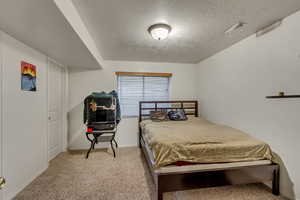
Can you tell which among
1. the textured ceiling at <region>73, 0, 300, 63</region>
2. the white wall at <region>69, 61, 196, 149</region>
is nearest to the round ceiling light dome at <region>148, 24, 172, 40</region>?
the textured ceiling at <region>73, 0, 300, 63</region>

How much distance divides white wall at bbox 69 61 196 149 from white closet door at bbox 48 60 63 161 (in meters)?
0.24

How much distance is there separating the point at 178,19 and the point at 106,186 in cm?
255

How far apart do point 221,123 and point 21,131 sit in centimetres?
353

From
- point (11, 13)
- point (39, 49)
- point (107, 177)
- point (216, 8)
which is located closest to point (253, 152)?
point (216, 8)

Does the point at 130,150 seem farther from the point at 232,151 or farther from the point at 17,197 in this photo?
the point at 232,151

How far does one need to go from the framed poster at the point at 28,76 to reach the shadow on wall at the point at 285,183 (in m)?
3.65

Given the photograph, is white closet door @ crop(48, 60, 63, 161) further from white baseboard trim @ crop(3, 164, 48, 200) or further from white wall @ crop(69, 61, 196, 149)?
white baseboard trim @ crop(3, 164, 48, 200)

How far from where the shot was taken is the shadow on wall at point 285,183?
1.67 m

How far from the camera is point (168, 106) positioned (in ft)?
12.6

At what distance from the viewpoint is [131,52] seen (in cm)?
299

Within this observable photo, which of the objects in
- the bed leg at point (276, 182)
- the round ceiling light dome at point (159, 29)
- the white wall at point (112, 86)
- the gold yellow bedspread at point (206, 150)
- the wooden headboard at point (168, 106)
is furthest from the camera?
the wooden headboard at point (168, 106)

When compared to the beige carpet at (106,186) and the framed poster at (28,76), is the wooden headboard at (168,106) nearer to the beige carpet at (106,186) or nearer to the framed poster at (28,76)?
the beige carpet at (106,186)

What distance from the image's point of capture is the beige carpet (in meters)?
1.75

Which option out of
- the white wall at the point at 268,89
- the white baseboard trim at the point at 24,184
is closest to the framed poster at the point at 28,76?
the white baseboard trim at the point at 24,184
